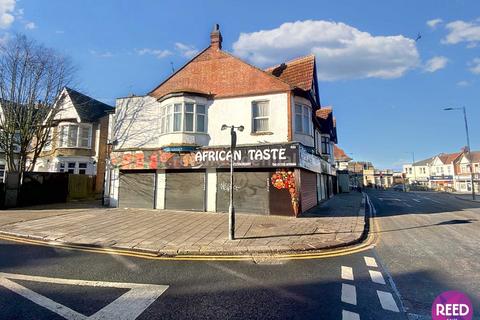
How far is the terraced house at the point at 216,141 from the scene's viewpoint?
13.7 m

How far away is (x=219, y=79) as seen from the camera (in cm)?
1625

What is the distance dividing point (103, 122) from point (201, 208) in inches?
668

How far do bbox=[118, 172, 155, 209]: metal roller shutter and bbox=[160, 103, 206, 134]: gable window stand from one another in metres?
3.37

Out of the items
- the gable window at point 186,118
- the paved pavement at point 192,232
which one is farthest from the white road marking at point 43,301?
the gable window at point 186,118

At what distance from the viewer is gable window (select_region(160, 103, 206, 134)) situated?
1549 cm

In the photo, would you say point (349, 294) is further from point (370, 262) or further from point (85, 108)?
point (85, 108)

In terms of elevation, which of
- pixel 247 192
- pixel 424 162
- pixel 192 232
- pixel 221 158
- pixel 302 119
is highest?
pixel 424 162

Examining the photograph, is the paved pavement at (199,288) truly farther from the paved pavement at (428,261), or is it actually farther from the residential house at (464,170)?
the residential house at (464,170)

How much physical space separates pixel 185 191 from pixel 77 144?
16349mm

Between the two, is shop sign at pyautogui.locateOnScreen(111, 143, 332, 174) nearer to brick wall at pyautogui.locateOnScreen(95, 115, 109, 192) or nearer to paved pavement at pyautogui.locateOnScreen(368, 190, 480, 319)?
paved pavement at pyautogui.locateOnScreen(368, 190, 480, 319)

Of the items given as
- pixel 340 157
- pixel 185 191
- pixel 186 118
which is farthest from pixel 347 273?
pixel 340 157

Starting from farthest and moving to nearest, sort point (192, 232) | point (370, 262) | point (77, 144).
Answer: point (77, 144)
point (192, 232)
point (370, 262)

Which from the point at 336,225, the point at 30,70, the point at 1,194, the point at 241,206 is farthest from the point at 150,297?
the point at 30,70

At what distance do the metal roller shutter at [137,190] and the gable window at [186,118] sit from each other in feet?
11.1
